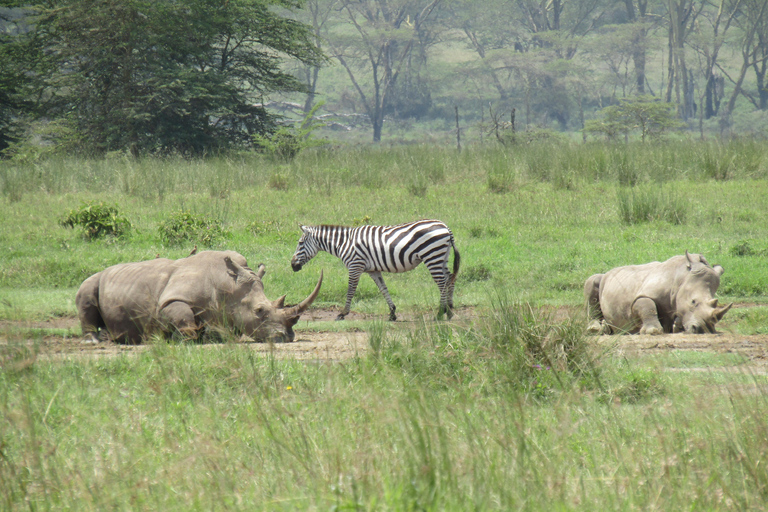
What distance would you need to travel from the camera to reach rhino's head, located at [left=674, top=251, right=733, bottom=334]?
6668 millimetres

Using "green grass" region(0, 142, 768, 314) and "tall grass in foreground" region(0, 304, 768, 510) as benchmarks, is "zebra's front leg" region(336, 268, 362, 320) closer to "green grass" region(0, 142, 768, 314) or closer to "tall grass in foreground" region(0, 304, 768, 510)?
"green grass" region(0, 142, 768, 314)

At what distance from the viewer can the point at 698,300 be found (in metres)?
6.80

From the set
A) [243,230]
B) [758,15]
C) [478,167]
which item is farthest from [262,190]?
[758,15]

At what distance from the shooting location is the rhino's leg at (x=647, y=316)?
6.94 m

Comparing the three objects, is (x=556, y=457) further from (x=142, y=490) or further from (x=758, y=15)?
(x=758, y=15)

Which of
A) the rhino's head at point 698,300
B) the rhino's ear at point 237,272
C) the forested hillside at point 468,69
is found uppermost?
the forested hillside at point 468,69

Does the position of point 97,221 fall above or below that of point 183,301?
above

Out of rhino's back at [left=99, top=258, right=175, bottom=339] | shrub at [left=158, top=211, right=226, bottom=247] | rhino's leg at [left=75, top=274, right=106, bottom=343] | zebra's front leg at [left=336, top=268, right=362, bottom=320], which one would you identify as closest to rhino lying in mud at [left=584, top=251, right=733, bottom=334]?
zebra's front leg at [left=336, top=268, right=362, bottom=320]

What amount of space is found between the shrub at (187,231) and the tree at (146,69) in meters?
12.0

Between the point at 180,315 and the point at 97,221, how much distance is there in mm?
5979

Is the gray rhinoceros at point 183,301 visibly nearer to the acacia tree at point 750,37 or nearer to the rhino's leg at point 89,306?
the rhino's leg at point 89,306

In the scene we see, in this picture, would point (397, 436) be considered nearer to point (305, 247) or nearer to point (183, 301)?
point (183, 301)

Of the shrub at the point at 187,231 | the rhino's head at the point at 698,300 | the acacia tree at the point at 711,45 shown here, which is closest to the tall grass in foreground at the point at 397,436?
the rhino's head at the point at 698,300

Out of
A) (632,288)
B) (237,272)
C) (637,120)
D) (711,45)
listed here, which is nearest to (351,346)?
(237,272)
